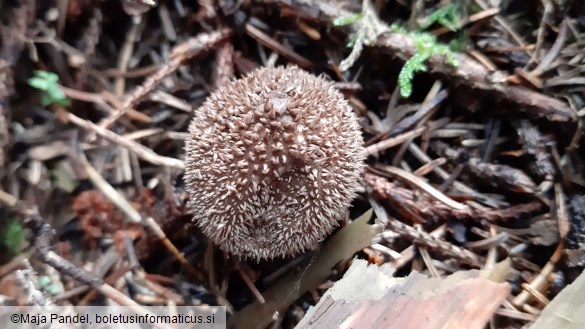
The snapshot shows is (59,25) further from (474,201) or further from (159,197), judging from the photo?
(474,201)

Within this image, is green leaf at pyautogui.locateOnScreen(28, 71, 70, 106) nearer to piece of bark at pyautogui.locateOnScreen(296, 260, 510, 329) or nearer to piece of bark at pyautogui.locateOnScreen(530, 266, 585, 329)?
piece of bark at pyautogui.locateOnScreen(296, 260, 510, 329)

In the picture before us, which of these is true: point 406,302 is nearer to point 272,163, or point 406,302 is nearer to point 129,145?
point 272,163

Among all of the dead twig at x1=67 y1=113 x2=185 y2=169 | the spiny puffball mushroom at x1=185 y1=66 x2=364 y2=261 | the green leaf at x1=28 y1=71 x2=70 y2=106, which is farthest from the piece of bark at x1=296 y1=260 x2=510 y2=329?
the green leaf at x1=28 y1=71 x2=70 y2=106

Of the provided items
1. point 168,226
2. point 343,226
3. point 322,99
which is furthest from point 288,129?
point 168,226

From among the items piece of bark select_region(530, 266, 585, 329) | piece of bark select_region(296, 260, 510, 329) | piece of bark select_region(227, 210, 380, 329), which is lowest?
piece of bark select_region(227, 210, 380, 329)

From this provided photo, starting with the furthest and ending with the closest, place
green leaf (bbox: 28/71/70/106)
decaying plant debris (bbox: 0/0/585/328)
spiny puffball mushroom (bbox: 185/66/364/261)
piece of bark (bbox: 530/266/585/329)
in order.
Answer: green leaf (bbox: 28/71/70/106) < decaying plant debris (bbox: 0/0/585/328) < spiny puffball mushroom (bbox: 185/66/364/261) < piece of bark (bbox: 530/266/585/329)

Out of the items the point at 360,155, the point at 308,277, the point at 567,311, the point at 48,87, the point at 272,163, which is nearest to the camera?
the point at 567,311

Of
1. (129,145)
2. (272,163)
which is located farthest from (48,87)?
(272,163)
